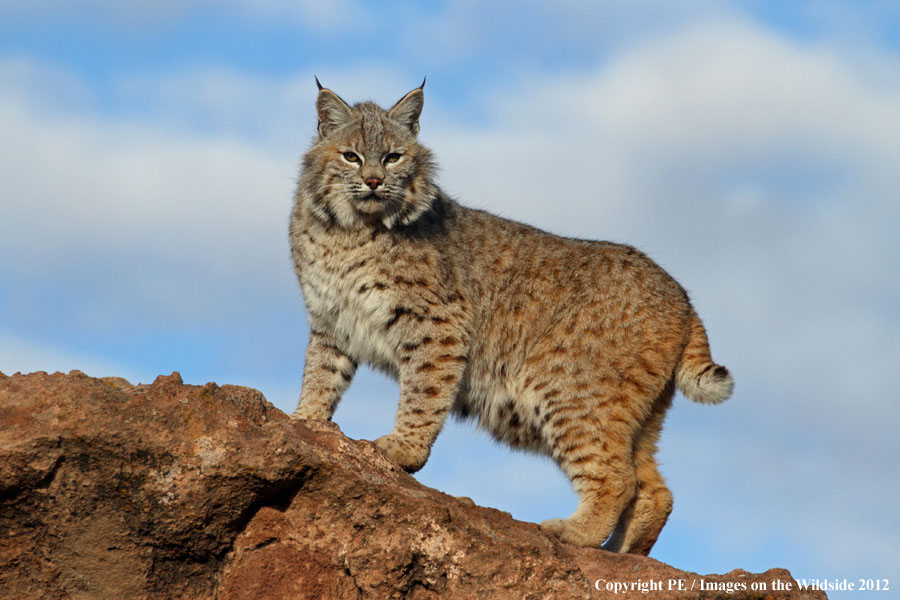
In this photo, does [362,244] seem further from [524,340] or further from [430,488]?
[430,488]

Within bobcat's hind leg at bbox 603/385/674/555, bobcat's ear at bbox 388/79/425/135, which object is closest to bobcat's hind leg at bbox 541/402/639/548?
bobcat's hind leg at bbox 603/385/674/555

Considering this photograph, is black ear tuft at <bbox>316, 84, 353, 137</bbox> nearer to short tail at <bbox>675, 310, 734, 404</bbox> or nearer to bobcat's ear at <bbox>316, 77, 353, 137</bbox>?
bobcat's ear at <bbox>316, 77, 353, 137</bbox>

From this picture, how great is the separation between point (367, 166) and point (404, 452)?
211 centimetres

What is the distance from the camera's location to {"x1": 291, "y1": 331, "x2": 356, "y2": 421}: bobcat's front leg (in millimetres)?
7508

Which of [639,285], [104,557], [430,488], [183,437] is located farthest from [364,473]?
[639,285]

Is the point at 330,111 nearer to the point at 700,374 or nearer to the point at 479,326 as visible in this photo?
the point at 479,326

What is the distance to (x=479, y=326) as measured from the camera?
757 centimetres

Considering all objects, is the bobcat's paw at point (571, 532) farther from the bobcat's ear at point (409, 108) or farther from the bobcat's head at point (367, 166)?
the bobcat's ear at point (409, 108)

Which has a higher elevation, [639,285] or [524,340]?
[639,285]

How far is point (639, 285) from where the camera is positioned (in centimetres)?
770

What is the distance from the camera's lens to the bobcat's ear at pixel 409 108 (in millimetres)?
7828

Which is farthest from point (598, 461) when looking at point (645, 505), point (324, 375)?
point (324, 375)

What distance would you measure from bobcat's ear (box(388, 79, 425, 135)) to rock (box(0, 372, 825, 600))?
3.41 metres

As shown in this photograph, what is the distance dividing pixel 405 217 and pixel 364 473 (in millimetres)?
2874
